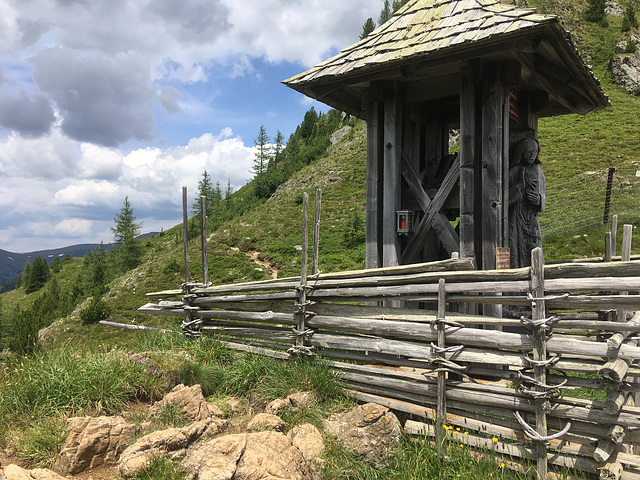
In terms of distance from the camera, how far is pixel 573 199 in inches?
749

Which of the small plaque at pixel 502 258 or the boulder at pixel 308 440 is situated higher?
the small plaque at pixel 502 258

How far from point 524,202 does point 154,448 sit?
5290 millimetres

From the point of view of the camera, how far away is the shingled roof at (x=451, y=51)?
14.5 feet

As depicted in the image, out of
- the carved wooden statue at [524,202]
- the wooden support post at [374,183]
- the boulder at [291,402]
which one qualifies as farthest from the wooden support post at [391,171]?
the boulder at [291,402]

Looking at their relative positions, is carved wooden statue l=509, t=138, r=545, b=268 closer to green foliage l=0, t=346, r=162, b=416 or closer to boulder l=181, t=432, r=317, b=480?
boulder l=181, t=432, r=317, b=480

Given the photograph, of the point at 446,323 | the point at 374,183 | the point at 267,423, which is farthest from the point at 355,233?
the point at 267,423

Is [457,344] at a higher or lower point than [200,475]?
higher

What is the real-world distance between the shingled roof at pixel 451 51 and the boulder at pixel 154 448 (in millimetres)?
4469

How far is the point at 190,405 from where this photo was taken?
448cm

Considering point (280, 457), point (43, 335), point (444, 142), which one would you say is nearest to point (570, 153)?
point (444, 142)

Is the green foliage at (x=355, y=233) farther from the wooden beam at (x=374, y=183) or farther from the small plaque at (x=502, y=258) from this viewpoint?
the small plaque at (x=502, y=258)

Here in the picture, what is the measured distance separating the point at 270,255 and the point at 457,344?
17637 mm

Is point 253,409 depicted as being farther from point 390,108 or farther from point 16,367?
point 390,108

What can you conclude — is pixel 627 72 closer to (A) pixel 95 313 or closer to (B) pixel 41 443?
(A) pixel 95 313
